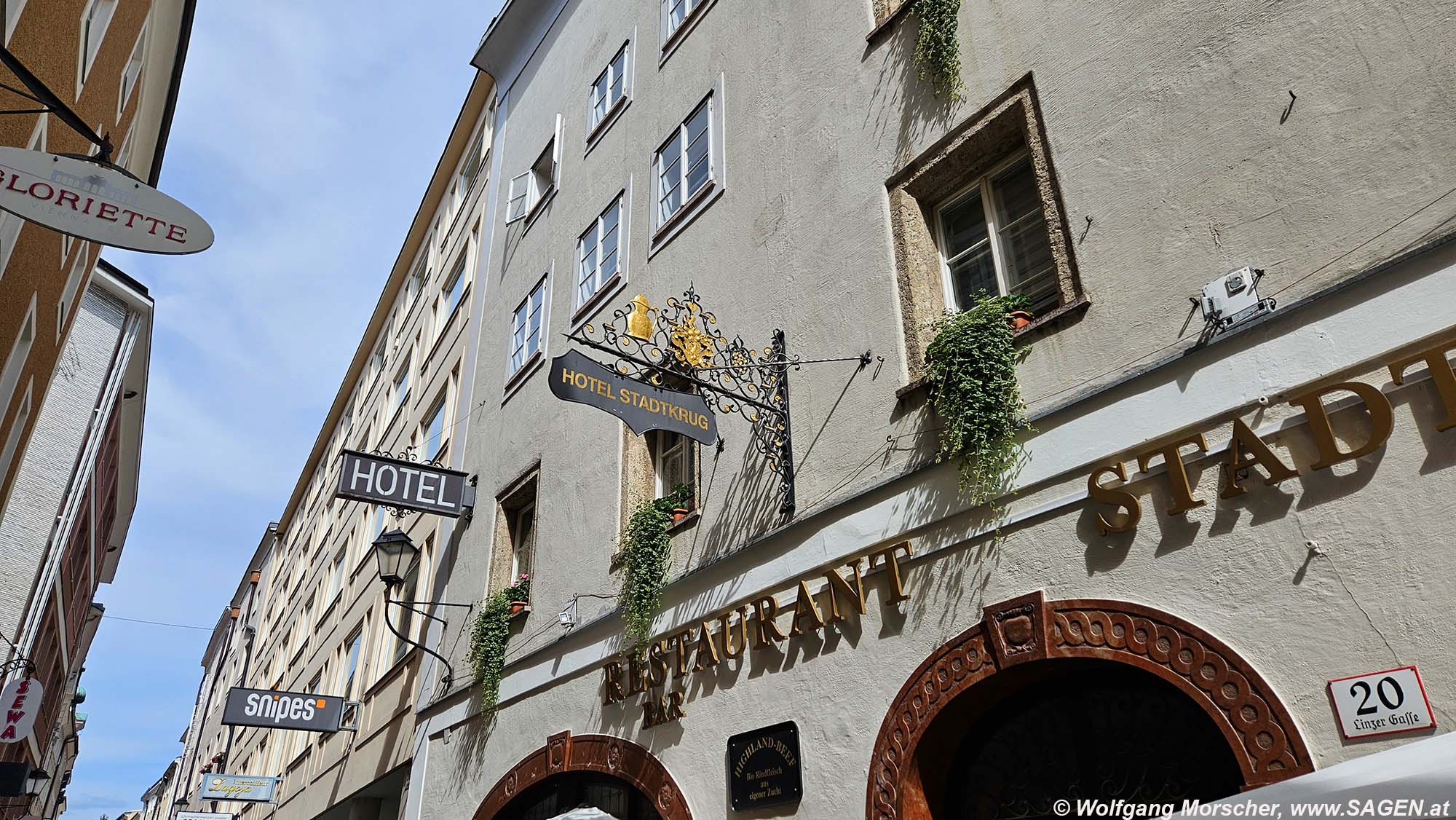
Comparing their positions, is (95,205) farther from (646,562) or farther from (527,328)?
(527,328)

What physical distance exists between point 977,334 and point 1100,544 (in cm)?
159

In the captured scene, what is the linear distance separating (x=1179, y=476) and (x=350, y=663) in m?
18.1

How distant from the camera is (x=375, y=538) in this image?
19797 millimetres

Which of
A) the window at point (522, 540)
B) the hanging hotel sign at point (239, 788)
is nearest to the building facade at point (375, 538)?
the hanging hotel sign at point (239, 788)

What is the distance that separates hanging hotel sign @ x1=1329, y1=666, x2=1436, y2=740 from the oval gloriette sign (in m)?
6.65

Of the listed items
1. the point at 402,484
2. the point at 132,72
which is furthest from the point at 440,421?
the point at 132,72

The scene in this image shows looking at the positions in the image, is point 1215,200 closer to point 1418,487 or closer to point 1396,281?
point 1396,281

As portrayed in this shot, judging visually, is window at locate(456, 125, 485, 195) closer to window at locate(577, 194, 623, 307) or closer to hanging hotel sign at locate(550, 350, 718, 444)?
window at locate(577, 194, 623, 307)

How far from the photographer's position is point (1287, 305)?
5.01 meters

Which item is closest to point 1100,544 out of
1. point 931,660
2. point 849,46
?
point 931,660

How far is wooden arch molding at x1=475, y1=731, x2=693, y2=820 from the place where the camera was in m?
8.10

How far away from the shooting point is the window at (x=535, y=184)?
1505 cm

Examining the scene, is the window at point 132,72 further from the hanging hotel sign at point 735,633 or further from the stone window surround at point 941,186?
the stone window surround at point 941,186

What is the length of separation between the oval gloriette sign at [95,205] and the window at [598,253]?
593cm
